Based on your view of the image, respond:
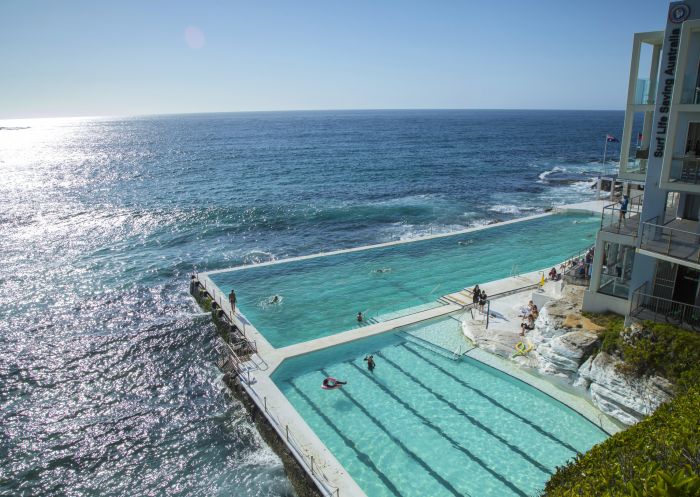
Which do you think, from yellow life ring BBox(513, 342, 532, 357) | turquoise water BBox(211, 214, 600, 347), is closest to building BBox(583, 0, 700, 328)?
yellow life ring BBox(513, 342, 532, 357)

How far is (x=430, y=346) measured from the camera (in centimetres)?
2458

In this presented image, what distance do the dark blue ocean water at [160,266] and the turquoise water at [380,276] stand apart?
4687mm

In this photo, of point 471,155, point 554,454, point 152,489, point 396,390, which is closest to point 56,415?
point 152,489

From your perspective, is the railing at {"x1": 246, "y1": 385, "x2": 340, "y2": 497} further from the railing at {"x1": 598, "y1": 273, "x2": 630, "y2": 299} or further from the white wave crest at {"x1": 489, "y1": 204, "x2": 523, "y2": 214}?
the white wave crest at {"x1": 489, "y1": 204, "x2": 523, "y2": 214}

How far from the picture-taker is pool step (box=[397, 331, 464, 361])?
23562 mm

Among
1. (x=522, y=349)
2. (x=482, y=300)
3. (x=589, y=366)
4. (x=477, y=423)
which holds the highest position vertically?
(x=589, y=366)

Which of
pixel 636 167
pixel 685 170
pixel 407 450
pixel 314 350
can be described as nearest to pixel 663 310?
pixel 685 170

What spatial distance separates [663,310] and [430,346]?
10741 millimetres

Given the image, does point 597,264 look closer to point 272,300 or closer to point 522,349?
point 522,349

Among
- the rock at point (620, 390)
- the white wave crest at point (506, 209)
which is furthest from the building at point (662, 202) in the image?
the white wave crest at point (506, 209)

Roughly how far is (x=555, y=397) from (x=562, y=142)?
146323 mm

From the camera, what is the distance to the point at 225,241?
50281mm

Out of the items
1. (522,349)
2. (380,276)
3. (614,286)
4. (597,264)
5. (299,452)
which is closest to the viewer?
(299,452)

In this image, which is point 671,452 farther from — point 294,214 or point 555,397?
point 294,214
